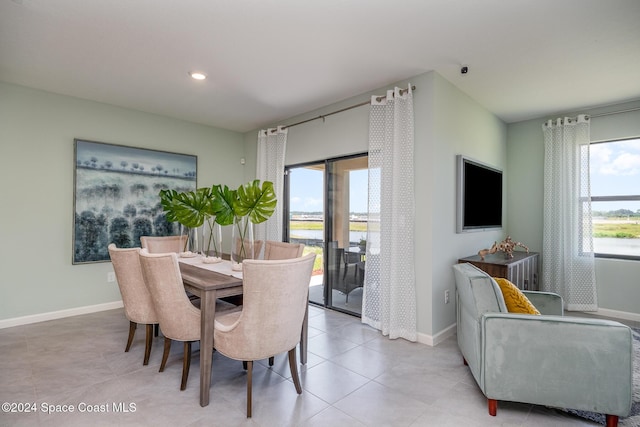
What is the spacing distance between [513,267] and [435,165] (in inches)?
53.9

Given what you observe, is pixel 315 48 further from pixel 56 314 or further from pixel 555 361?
pixel 56 314

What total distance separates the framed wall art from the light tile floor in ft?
4.03

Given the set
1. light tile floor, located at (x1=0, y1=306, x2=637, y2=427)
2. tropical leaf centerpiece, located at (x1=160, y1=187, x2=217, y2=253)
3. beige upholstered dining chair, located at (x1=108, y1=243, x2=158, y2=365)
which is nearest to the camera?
light tile floor, located at (x1=0, y1=306, x2=637, y2=427)

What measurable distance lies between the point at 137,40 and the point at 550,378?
368cm

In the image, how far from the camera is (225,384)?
2.28 metres

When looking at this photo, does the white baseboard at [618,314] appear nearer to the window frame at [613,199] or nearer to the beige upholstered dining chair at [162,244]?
the window frame at [613,199]

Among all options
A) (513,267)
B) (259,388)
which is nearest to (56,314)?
(259,388)

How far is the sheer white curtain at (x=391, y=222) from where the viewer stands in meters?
3.13

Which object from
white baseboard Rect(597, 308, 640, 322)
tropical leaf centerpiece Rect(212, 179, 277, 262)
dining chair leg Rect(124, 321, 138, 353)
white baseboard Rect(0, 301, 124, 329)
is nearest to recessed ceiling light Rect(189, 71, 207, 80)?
tropical leaf centerpiece Rect(212, 179, 277, 262)

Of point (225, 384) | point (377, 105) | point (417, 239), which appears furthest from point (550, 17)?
point (225, 384)

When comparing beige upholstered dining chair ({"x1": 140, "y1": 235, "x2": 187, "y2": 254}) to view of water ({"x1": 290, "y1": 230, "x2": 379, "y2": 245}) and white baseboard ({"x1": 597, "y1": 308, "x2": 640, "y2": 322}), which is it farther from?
white baseboard ({"x1": 597, "y1": 308, "x2": 640, "y2": 322})

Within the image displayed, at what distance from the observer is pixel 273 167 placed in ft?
15.4

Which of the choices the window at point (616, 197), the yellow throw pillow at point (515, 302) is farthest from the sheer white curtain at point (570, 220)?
the yellow throw pillow at point (515, 302)

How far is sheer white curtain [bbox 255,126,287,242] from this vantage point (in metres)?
4.57
